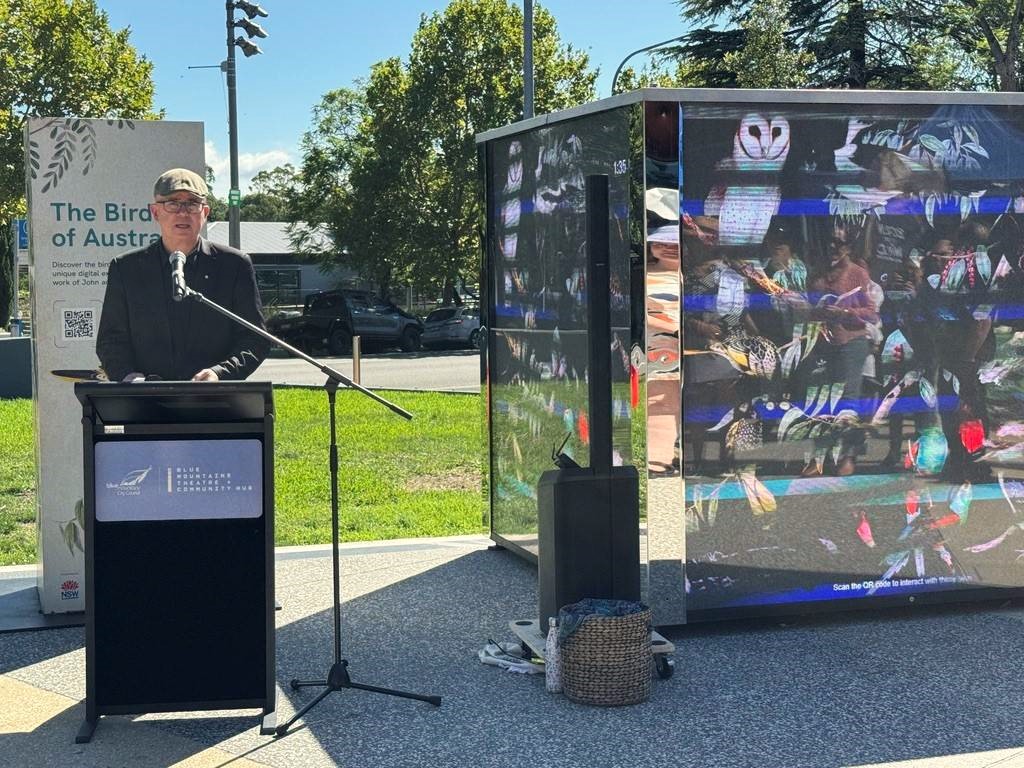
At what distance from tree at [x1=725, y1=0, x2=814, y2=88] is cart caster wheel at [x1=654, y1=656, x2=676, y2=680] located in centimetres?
2607

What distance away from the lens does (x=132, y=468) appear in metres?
4.38

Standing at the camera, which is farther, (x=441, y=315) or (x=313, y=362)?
(x=441, y=315)

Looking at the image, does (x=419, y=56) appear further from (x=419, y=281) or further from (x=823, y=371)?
(x=823, y=371)

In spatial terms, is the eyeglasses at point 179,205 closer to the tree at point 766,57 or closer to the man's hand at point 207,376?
the man's hand at point 207,376

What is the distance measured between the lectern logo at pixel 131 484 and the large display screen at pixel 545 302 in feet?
7.00

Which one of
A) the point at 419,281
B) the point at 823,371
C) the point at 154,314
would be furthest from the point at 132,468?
the point at 419,281

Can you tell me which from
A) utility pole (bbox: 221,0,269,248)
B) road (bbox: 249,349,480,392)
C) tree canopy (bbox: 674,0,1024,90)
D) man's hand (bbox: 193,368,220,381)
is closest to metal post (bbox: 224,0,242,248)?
utility pole (bbox: 221,0,269,248)

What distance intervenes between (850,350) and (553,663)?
2.03 metres

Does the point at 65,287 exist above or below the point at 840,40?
below

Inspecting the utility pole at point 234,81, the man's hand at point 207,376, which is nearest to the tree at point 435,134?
the utility pole at point 234,81

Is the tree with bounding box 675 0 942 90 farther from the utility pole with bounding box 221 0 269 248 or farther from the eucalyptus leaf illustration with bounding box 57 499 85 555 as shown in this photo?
the eucalyptus leaf illustration with bounding box 57 499 85 555

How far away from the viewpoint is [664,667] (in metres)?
5.03

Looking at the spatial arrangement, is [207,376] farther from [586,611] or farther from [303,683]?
[586,611]

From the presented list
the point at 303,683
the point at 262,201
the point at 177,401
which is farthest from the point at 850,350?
the point at 262,201
